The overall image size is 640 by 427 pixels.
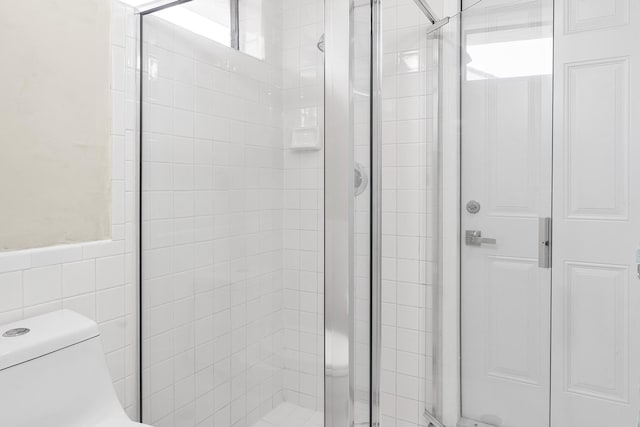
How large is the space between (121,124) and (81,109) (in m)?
0.14

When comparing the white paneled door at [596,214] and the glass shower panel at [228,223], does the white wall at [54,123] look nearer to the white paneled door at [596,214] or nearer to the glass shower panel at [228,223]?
the glass shower panel at [228,223]

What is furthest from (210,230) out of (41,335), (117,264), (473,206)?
(473,206)

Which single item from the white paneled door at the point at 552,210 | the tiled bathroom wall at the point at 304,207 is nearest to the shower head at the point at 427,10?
the white paneled door at the point at 552,210

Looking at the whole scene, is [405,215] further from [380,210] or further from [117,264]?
[117,264]

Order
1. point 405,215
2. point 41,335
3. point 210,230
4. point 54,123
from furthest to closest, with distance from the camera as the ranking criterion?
point 405,215 → point 210,230 → point 54,123 → point 41,335

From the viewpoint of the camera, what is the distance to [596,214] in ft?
3.55

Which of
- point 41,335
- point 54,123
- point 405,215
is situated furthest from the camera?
point 405,215

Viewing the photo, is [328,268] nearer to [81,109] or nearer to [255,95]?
[255,95]

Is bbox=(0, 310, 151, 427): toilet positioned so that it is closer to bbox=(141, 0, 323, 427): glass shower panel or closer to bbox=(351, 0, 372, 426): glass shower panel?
bbox=(141, 0, 323, 427): glass shower panel

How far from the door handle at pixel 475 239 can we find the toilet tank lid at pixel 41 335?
1.17 meters

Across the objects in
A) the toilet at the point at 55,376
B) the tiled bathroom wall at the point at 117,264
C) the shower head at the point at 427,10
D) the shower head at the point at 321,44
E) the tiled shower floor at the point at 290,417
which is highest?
the shower head at the point at 427,10

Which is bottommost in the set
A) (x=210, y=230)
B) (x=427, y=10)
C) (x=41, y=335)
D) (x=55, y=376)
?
(x=55, y=376)

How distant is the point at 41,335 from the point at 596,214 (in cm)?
147

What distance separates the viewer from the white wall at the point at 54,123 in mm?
1040
